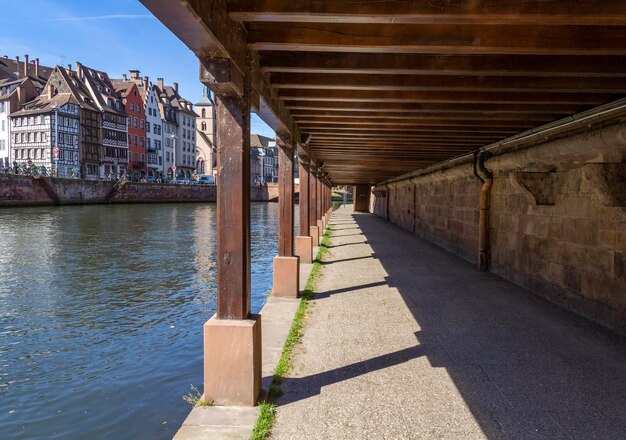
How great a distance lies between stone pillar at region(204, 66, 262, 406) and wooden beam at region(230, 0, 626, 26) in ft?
3.44

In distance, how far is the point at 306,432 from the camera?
13.6ft

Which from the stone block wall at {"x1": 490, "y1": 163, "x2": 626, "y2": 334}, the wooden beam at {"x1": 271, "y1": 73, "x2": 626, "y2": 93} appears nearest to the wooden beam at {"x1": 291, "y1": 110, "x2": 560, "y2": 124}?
the stone block wall at {"x1": 490, "y1": 163, "x2": 626, "y2": 334}

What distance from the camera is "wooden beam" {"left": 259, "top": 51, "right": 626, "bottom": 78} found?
5.27 meters

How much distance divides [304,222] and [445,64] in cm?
846

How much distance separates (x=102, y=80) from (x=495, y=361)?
73.2 metres

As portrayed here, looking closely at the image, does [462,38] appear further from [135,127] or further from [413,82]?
[135,127]

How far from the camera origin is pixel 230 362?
4.72 meters

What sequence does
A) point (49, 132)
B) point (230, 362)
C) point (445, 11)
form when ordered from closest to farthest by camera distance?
point (445, 11), point (230, 362), point (49, 132)

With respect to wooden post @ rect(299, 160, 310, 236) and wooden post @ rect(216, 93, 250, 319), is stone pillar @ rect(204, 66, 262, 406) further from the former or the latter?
wooden post @ rect(299, 160, 310, 236)

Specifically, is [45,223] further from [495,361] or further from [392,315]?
[495,361]

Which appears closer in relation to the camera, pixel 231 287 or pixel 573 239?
pixel 231 287

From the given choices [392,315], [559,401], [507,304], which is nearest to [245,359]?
[559,401]

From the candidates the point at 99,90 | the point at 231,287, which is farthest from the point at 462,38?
the point at 99,90

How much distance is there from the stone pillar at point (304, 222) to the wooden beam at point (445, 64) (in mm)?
7151
